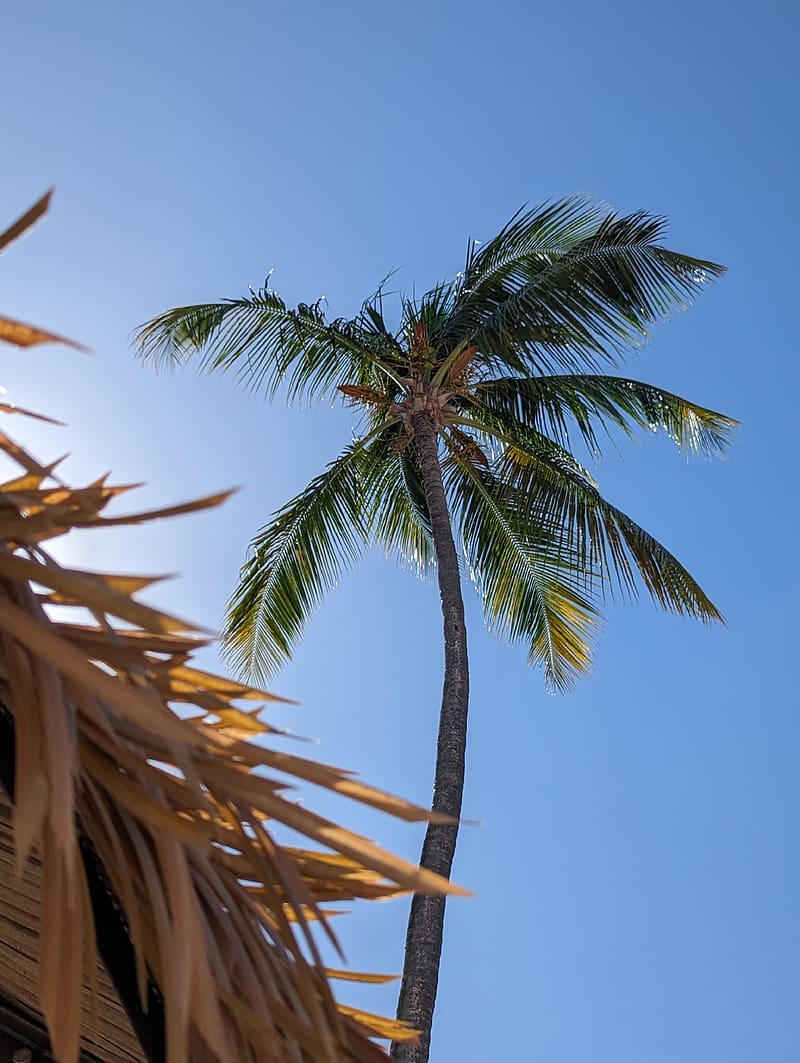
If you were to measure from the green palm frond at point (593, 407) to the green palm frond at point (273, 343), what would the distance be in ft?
3.46

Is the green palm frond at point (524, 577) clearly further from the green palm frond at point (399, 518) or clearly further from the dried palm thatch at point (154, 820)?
the dried palm thatch at point (154, 820)

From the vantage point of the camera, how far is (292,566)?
9.84 m

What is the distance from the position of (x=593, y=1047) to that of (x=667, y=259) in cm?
4688

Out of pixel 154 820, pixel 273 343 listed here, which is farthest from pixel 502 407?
pixel 154 820

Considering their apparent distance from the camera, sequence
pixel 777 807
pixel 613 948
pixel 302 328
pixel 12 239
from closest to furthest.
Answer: pixel 12 239 < pixel 302 328 < pixel 613 948 < pixel 777 807

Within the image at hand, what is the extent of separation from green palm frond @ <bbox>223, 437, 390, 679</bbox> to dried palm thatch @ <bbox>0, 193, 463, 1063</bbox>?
344 inches

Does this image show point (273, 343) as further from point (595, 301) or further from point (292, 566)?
point (595, 301)

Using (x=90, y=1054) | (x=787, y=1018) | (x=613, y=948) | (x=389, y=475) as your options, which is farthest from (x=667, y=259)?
(x=787, y=1018)

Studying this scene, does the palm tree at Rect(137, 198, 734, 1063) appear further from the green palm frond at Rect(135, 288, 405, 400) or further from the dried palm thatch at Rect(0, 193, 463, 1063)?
the dried palm thatch at Rect(0, 193, 463, 1063)

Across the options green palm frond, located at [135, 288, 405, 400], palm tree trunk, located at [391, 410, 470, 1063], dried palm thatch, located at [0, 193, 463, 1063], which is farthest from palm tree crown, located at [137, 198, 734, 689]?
dried palm thatch, located at [0, 193, 463, 1063]

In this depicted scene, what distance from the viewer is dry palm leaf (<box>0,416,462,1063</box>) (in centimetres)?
78

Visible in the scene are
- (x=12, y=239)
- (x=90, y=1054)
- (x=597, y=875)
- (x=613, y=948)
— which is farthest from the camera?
(x=613, y=948)

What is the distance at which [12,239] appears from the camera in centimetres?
84

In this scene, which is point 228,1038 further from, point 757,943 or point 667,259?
point 757,943
